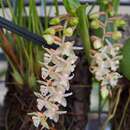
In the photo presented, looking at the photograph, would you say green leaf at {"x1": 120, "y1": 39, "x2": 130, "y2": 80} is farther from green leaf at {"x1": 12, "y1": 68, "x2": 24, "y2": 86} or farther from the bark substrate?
green leaf at {"x1": 12, "y1": 68, "x2": 24, "y2": 86}

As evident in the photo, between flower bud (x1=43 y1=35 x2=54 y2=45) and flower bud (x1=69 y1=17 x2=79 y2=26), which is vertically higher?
flower bud (x1=69 y1=17 x2=79 y2=26)

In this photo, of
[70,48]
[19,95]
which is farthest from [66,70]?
[19,95]

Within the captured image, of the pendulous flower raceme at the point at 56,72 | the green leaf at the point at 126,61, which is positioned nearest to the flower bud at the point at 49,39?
the pendulous flower raceme at the point at 56,72

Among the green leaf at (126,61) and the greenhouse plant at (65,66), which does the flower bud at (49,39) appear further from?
the green leaf at (126,61)

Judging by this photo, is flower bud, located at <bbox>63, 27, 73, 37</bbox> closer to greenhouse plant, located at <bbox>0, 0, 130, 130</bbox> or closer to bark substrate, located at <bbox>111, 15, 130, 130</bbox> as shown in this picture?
greenhouse plant, located at <bbox>0, 0, 130, 130</bbox>

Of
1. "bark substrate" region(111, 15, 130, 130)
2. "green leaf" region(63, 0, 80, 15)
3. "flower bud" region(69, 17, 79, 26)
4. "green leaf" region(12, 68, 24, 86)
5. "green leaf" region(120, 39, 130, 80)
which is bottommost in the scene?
Result: "bark substrate" region(111, 15, 130, 130)

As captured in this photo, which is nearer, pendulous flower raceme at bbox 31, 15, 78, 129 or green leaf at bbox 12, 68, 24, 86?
pendulous flower raceme at bbox 31, 15, 78, 129

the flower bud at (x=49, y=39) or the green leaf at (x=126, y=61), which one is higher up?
the flower bud at (x=49, y=39)

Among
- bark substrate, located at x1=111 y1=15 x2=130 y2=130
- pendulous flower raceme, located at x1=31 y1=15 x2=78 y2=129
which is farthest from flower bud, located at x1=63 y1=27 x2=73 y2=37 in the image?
bark substrate, located at x1=111 y1=15 x2=130 y2=130

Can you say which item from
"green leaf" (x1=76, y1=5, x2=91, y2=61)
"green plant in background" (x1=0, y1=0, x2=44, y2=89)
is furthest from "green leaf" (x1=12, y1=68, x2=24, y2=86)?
"green leaf" (x1=76, y1=5, x2=91, y2=61)
